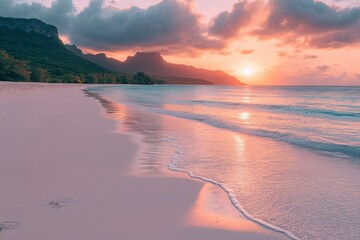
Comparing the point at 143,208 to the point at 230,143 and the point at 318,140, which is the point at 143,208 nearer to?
the point at 230,143

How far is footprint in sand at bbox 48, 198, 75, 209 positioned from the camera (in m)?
4.17

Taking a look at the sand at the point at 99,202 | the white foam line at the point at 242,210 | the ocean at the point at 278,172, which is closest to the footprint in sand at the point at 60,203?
the sand at the point at 99,202

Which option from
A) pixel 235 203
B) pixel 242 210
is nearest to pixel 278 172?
pixel 235 203

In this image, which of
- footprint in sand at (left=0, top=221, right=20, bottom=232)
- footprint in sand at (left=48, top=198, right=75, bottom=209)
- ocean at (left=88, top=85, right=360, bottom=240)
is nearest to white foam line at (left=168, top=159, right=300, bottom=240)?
ocean at (left=88, top=85, right=360, bottom=240)

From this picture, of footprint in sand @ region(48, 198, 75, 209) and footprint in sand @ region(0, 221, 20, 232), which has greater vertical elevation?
footprint in sand @ region(0, 221, 20, 232)

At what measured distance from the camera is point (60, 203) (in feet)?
14.0

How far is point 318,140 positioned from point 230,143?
11.8 feet

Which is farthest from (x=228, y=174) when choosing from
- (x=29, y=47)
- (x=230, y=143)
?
(x=29, y=47)

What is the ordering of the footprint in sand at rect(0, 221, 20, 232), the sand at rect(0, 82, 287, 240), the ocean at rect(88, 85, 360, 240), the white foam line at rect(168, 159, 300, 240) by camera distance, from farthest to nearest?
1. the ocean at rect(88, 85, 360, 240)
2. the white foam line at rect(168, 159, 300, 240)
3. the sand at rect(0, 82, 287, 240)
4. the footprint in sand at rect(0, 221, 20, 232)

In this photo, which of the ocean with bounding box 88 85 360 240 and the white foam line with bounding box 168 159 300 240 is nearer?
the white foam line with bounding box 168 159 300 240

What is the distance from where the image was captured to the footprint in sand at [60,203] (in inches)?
164

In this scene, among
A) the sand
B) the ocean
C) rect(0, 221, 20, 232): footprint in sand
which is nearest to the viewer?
rect(0, 221, 20, 232): footprint in sand

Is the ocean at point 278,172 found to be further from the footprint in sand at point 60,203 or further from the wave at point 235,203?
the footprint in sand at point 60,203

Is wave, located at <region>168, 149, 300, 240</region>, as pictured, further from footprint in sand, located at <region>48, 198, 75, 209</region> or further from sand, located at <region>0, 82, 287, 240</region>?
footprint in sand, located at <region>48, 198, 75, 209</region>
